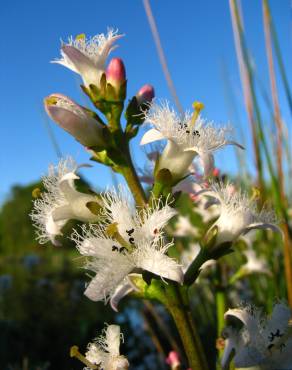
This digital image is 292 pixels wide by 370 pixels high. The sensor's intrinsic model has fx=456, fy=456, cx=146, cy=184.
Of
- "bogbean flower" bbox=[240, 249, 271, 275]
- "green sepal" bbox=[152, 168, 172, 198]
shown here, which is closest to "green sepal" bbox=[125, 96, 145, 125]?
Result: "green sepal" bbox=[152, 168, 172, 198]

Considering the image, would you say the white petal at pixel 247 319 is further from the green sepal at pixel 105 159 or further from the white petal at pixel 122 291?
the green sepal at pixel 105 159

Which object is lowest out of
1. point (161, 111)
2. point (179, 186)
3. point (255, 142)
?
point (179, 186)

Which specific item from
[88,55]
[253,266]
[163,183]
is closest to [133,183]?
[163,183]

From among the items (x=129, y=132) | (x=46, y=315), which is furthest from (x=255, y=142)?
(x=46, y=315)

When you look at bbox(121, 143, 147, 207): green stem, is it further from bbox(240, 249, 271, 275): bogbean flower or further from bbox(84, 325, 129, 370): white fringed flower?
bbox(240, 249, 271, 275): bogbean flower

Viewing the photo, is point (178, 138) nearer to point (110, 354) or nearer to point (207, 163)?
point (207, 163)

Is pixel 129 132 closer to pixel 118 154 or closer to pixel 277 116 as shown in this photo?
pixel 118 154

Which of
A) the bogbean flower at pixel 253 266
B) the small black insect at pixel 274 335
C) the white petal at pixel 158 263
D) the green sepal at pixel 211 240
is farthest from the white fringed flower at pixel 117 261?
the bogbean flower at pixel 253 266
